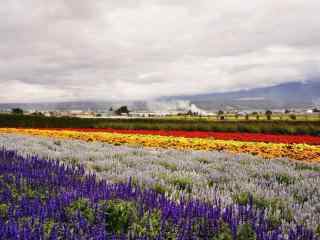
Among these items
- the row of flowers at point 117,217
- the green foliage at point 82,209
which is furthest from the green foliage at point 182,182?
the green foliage at point 82,209

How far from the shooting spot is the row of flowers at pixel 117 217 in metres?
3.13

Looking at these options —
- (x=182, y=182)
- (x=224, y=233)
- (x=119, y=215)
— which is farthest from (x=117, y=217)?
(x=182, y=182)

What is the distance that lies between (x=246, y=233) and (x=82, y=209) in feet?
5.12

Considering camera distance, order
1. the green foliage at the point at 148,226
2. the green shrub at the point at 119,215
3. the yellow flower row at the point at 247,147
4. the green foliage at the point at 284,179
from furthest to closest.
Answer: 1. the yellow flower row at the point at 247,147
2. the green foliage at the point at 284,179
3. the green shrub at the point at 119,215
4. the green foliage at the point at 148,226

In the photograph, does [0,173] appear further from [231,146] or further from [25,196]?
[231,146]

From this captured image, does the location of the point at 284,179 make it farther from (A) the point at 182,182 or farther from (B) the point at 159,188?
(B) the point at 159,188

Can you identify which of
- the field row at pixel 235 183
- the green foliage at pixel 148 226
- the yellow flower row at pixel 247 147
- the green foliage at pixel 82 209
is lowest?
the yellow flower row at pixel 247 147

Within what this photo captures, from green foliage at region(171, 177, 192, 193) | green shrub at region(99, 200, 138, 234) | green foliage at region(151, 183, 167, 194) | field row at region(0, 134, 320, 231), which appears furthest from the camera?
green foliage at region(171, 177, 192, 193)

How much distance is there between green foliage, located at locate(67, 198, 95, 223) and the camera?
3612mm

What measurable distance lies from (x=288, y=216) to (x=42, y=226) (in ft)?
8.29

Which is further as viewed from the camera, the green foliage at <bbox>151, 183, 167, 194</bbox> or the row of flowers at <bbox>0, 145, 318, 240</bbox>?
the green foliage at <bbox>151, 183, 167, 194</bbox>

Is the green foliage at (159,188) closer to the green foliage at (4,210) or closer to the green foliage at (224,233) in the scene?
the green foliage at (224,233)

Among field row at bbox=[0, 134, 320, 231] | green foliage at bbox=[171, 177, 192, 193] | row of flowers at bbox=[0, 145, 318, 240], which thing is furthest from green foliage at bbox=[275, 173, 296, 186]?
row of flowers at bbox=[0, 145, 318, 240]

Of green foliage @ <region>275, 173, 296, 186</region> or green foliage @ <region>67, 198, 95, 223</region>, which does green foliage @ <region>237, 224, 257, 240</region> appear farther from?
green foliage @ <region>275, 173, 296, 186</region>
